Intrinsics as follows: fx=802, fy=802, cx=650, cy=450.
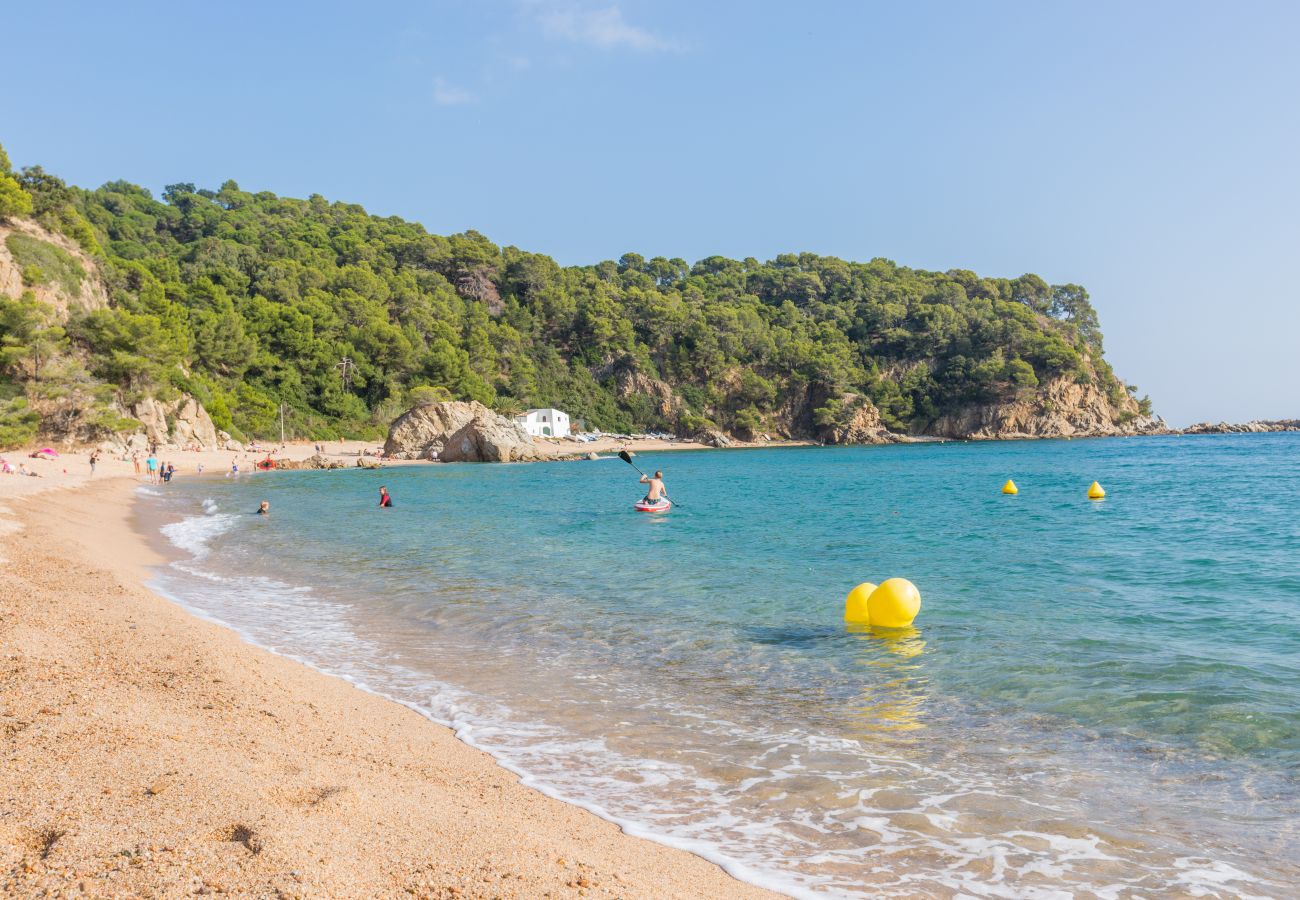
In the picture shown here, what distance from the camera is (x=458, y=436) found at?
66.1 meters

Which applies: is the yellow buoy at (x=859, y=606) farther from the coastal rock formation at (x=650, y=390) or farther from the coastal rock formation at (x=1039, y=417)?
the coastal rock formation at (x=1039, y=417)

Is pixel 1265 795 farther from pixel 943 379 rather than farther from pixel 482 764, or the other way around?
pixel 943 379

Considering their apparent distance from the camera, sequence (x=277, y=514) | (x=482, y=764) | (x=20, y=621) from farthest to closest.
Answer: (x=277, y=514)
(x=20, y=621)
(x=482, y=764)

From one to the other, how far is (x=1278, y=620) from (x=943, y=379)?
375 ft

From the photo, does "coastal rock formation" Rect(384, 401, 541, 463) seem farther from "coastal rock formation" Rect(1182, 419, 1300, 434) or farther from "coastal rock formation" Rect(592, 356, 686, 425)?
"coastal rock formation" Rect(1182, 419, 1300, 434)

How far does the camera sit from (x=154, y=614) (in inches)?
392

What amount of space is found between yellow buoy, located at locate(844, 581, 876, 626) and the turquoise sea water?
1.06 feet

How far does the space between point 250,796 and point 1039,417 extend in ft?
411

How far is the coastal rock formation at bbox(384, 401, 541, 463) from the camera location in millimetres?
65125

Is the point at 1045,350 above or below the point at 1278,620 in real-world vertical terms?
above

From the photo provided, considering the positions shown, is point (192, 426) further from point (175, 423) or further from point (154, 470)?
point (154, 470)

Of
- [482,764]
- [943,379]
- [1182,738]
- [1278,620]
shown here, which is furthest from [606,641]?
[943,379]

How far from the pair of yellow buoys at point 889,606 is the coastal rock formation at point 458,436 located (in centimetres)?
5559

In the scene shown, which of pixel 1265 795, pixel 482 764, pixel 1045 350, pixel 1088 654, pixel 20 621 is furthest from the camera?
pixel 1045 350
